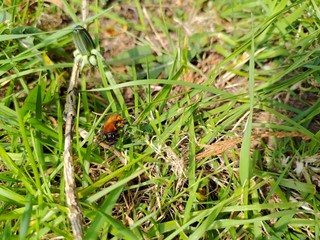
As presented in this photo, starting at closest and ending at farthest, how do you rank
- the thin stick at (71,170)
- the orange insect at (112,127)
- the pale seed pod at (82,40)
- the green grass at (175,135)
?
the thin stick at (71,170)
the green grass at (175,135)
the orange insect at (112,127)
the pale seed pod at (82,40)

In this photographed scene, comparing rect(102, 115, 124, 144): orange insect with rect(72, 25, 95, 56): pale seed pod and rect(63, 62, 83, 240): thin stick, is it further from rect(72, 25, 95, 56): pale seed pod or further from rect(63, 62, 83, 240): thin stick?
rect(72, 25, 95, 56): pale seed pod

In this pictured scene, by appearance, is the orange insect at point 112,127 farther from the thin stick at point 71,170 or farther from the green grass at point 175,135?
the thin stick at point 71,170

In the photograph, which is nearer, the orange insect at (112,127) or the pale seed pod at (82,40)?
the orange insect at (112,127)

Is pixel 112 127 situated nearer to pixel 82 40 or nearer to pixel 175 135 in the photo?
pixel 175 135

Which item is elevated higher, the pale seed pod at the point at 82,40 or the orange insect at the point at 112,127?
the pale seed pod at the point at 82,40

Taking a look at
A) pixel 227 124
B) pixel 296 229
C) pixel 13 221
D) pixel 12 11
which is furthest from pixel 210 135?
pixel 12 11

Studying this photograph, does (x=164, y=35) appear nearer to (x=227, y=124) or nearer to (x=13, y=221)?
(x=227, y=124)

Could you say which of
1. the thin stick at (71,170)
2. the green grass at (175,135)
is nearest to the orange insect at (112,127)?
the green grass at (175,135)

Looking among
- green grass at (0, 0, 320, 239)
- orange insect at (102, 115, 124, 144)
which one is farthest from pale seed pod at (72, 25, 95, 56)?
orange insect at (102, 115, 124, 144)
